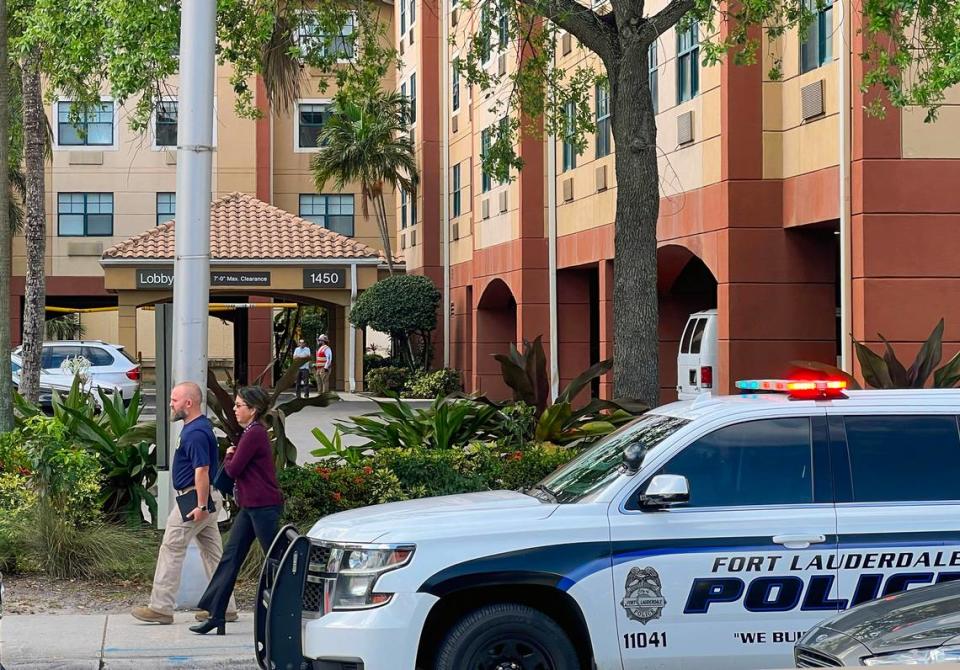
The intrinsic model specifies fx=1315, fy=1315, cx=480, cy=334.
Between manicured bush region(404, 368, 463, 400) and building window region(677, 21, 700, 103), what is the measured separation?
15415 millimetres

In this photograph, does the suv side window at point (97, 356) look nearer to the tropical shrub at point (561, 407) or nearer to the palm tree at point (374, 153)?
the palm tree at point (374, 153)

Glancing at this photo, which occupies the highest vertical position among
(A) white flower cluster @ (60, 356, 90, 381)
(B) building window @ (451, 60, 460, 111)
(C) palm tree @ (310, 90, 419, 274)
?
(B) building window @ (451, 60, 460, 111)

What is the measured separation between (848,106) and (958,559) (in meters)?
12.0

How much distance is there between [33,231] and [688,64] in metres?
10.8

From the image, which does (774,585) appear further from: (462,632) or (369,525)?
(369,525)

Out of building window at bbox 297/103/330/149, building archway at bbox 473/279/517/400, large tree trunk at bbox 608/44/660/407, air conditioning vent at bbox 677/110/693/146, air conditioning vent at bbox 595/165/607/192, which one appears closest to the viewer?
large tree trunk at bbox 608/44/660/407

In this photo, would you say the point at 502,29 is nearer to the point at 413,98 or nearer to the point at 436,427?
the point at 436,427

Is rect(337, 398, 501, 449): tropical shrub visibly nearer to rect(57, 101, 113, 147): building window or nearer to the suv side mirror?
the suv side mirror

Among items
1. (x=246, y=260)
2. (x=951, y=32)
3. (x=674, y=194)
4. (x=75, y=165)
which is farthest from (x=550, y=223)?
(x=75, y=165)

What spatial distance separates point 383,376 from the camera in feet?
127

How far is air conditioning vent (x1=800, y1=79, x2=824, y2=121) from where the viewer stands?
18.5 m

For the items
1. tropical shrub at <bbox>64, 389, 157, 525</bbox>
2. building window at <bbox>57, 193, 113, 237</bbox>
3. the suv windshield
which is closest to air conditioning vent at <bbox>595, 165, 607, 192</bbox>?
tropical shrub at <bbox>64, 389, 157, 525</bbox>

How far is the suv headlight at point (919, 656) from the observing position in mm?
4644

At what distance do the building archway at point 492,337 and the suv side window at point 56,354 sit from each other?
10.5m
